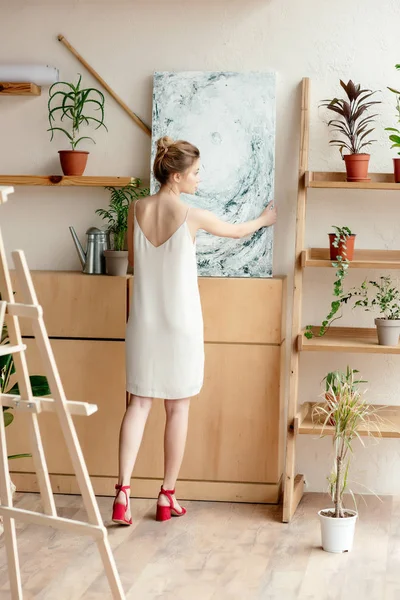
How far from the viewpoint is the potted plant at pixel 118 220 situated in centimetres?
446

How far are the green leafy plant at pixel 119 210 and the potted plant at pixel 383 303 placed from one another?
1115 mm

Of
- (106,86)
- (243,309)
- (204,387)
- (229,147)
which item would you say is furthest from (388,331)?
(106,86)

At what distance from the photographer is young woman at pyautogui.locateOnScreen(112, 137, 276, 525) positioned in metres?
4.06

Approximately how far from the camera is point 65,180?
457 cm

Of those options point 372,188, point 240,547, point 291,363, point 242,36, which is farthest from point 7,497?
point 242,36

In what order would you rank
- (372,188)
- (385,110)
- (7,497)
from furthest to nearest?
(385,110) → (372,188) → (7,497)

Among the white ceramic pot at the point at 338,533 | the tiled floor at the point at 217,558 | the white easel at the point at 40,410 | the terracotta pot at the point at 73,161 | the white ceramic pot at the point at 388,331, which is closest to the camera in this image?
the white easel at the point at 40,410

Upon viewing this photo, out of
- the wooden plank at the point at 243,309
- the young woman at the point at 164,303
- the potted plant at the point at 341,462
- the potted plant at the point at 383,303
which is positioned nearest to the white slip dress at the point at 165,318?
the young woman at the point at 164,303

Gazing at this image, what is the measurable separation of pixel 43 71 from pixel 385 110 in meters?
1.67

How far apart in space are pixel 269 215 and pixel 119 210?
2.41 ft

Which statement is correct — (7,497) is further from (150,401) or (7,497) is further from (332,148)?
(332,148)

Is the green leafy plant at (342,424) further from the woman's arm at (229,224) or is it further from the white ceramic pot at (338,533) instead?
the woman's arm at (229,224)

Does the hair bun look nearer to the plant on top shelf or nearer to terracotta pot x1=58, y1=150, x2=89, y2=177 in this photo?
terracotta pot x1=58, y1=150, x2=89, y2=177

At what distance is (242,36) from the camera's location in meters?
4.59
